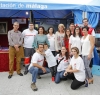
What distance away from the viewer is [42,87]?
4086 millimetres

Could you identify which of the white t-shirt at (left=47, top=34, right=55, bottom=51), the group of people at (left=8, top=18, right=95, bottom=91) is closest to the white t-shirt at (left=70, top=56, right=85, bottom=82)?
the group of people at (left=8, top=18, right=95, bottom=91)

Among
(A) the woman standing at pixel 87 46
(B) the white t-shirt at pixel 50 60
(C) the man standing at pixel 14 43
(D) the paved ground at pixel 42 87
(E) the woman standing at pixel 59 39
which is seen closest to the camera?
(D) the paved ground at pixel 42 87

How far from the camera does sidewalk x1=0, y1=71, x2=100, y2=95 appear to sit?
377 centimetres

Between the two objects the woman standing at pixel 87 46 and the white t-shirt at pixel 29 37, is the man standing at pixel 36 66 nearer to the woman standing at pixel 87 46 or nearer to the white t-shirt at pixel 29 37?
the white t-shirt at pixel 29 37

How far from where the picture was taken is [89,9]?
5.21m

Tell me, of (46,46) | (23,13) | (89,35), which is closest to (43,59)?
(46,46)

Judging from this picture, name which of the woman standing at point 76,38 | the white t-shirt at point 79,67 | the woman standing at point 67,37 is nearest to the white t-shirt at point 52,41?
the woman standing at point 67,37

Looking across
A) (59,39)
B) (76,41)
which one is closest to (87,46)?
(76,41)

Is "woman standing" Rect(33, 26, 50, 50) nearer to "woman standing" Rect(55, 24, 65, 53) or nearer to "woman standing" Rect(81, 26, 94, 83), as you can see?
"woman standing" Rect(55, 24, 65, 53)

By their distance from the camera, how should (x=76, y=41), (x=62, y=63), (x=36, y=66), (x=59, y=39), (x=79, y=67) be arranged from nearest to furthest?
(x=79, y=67), (x=36, y=66), (x=76, y=41), (x=62, y=63), (x=59, y=39)

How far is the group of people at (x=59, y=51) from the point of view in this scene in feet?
13.0

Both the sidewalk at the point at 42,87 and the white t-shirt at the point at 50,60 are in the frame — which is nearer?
the sidewalk at the point at 42,87

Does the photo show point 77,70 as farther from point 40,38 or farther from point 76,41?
point 40,38

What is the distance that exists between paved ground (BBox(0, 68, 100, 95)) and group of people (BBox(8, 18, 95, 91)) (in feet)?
0.46
